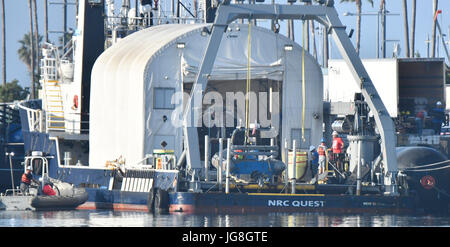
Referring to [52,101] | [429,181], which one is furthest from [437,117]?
[52,101]

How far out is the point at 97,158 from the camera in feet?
134

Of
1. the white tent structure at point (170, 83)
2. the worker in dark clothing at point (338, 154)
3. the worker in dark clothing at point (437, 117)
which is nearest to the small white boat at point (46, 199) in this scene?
the white tent structure at point (170, 83)

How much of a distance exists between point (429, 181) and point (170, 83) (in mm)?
9839

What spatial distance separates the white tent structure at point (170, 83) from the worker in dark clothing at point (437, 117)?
9377 millimetres

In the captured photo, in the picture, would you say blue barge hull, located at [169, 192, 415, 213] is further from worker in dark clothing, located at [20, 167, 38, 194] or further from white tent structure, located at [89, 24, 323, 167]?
worker in dark clothing, located at [20, 167, 38, 194]

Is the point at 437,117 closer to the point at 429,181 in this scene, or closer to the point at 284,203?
the point at 429,181

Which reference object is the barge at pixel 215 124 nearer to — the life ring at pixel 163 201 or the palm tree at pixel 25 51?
the life ring at pixel 163 201

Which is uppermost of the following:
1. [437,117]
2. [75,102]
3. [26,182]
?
[75,102]

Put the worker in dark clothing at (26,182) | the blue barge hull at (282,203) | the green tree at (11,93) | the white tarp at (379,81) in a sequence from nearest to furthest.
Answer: the blue barge hull at (282,203) → the worker in dark clothing at (26,182) → the white tarp at (379,81) → the green tree at (11,93)

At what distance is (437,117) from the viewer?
48188 millimetres

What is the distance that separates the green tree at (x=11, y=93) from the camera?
8725cm
